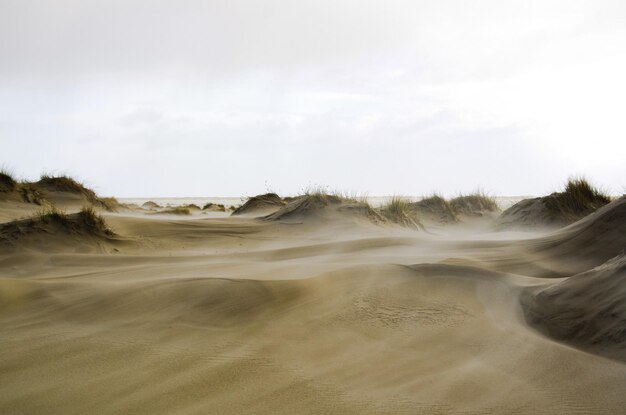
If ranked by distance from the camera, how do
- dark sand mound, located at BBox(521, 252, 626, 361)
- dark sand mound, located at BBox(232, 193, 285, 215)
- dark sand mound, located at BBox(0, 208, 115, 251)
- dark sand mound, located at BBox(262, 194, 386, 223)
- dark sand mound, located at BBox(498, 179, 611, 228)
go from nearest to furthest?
dark sand mound, located at BBox(521, 252, 626, 361), dark sand mound, located at BBox(0, 208, 115, 251), dark sand mound, located at BBox(262, 194, 386, 223), dark sand mound, located at BBox(498, 179, 611, 228), dark sand mound, located at BBox(232, 193, 285, 215)

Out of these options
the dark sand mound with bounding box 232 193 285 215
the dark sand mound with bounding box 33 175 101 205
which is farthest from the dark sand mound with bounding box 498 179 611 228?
the dark sand mound with bounding box 33 175 101 205

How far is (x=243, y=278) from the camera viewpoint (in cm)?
358

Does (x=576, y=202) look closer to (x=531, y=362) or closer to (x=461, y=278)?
(x=461, y=278)

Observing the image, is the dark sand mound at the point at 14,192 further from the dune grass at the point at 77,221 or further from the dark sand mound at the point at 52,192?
the dune grass at the point at 77,221

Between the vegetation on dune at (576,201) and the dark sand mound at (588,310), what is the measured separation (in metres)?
7.35

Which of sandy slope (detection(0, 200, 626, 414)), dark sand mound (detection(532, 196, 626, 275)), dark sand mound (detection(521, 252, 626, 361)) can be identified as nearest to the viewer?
sandy slope (detection(0, 200, 626, 414))

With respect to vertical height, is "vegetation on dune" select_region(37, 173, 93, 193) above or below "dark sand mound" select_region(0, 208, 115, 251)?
above

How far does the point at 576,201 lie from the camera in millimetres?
9844

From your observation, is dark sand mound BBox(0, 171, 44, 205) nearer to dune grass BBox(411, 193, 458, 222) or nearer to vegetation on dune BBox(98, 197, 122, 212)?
vegetation on dune BBox(98, 197, 122, 212)

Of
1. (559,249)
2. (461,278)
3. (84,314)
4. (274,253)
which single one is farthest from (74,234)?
(559,249)

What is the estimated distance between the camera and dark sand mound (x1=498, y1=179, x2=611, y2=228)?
9.56m

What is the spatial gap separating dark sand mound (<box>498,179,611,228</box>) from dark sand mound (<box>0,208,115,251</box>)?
7.51 meters

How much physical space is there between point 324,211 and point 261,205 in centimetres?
379

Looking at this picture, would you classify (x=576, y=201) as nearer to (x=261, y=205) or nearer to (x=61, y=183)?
(x=261, y=205)
